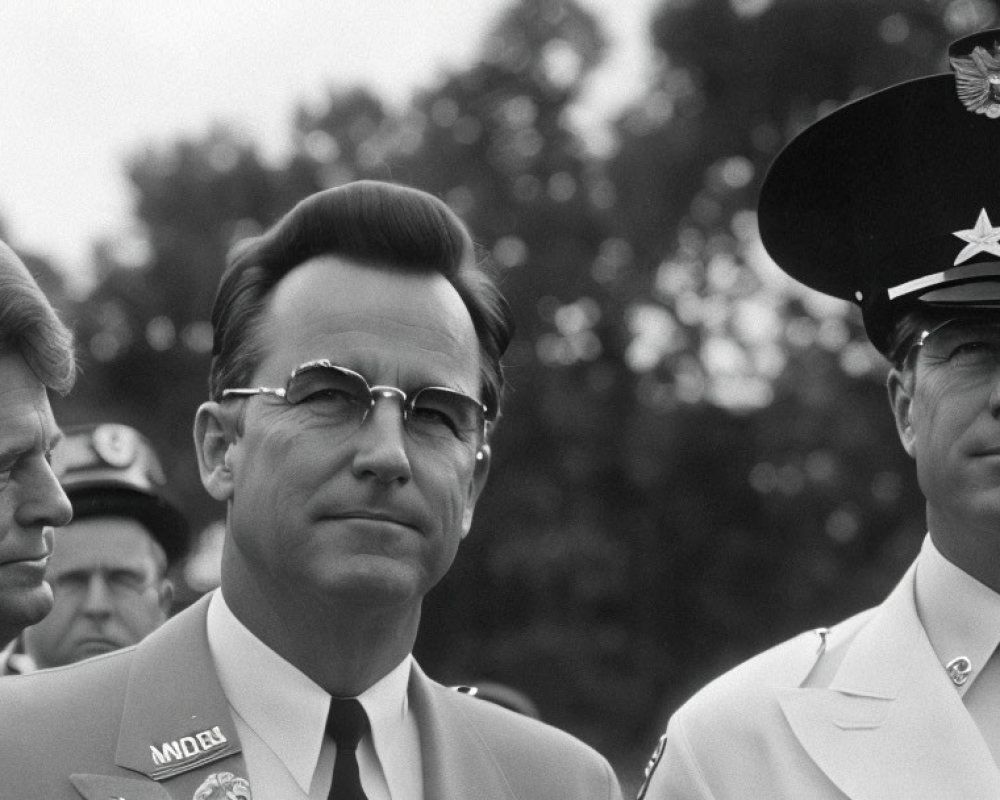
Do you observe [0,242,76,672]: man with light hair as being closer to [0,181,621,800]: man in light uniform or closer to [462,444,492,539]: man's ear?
[0,181,621,800]: man in light uniform

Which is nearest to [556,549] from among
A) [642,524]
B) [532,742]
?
[642,524]

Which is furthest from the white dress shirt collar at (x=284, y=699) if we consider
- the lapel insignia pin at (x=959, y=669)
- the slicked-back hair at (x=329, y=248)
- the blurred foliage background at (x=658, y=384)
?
the blurred foliage background at (x=658, y=384)

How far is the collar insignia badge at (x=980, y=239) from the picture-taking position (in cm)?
Result: 467

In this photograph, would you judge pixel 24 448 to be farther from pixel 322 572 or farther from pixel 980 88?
pixel 980 88

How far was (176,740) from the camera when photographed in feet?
12.9

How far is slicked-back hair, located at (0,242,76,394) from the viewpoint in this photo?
3812 mm

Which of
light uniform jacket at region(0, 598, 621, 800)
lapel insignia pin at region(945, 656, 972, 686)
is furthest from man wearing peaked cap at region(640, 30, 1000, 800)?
light uniform jacket at region(0, 598, 621, 800)

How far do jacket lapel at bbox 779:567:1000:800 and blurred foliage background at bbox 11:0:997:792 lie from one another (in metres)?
18.7

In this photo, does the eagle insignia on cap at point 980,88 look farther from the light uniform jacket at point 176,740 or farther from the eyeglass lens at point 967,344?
the light uniform jacket at point 176,740

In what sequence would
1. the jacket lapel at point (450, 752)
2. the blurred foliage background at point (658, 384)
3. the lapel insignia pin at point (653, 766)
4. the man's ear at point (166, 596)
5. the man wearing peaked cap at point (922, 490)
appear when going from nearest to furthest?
the jacket lapel at point (450, 752), the man wearing peaked cap at point (922, 490), the lapel insignia pin at point (653, 766), the man's ear at point (166, 596), the blurred foliage background at point (658, 384)

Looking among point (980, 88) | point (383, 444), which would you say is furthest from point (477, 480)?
point (980, 88)

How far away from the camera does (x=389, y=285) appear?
4.35 m

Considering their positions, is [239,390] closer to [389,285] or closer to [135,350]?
[389,285]

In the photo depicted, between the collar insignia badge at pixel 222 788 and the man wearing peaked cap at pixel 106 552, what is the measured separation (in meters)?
2.77
